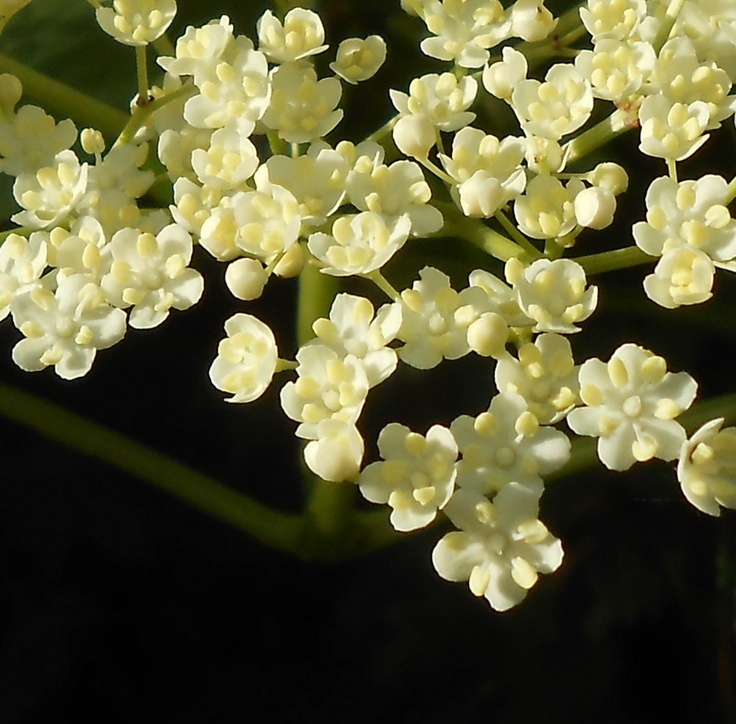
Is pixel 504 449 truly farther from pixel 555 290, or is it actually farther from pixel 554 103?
pixel 554 103

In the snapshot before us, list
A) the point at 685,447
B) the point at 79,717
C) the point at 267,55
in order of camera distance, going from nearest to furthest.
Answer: the point at 685,447, the point at 267,55, the point at 79,717

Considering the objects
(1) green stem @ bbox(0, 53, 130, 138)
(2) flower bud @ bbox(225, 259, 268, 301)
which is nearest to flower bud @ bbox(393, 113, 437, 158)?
(2) flower bud @ bbox(225, 259, 268, 301)

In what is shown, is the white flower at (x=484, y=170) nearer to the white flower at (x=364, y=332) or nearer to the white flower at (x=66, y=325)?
the white flower at (x=364, y=332)

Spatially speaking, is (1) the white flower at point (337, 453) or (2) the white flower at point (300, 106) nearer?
(1) the white flower at point (337, 453)

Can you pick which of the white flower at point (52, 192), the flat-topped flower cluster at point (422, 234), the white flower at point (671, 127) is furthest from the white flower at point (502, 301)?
the white flower at point (52, 192)

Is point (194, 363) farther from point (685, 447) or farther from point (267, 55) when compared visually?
point (685, 447)

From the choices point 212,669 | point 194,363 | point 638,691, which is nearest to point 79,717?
point 212,669

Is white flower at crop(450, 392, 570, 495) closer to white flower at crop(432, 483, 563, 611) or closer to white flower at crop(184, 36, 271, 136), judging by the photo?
white flower at crop(432, 483, 563, 611)
